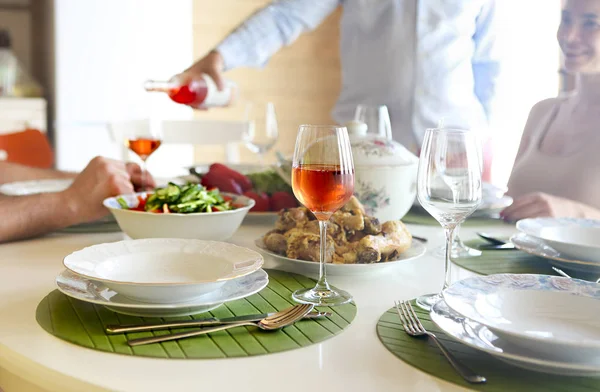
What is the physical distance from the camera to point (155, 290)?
754 millimetres

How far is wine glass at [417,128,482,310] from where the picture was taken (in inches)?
32.4

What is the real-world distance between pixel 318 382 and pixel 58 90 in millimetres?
3454

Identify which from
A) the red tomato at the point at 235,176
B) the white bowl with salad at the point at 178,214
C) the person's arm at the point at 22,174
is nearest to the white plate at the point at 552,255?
the white bowl with salad at the point at 178,214

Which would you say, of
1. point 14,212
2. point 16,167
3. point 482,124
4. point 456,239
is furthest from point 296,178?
point 482,124

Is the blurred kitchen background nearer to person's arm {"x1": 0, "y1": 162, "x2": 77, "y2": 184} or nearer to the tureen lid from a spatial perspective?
person's arm {"x1": 0, "y1": 162, "x2": 77, "y2": 184}

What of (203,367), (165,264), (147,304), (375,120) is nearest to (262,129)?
(375,120)

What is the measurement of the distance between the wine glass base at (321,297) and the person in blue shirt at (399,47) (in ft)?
5.53

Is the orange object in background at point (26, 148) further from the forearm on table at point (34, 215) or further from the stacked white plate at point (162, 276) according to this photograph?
the stacked white plate at point (162, 276)

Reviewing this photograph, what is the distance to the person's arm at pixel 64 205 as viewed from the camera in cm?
122

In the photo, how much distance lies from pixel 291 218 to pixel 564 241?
0.48 metres

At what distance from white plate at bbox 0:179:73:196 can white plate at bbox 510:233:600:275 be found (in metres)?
1.01

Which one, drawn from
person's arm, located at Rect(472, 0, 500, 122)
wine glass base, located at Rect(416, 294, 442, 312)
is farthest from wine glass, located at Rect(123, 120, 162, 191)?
person's arm, located at Rect(472, 0, 500, 122)

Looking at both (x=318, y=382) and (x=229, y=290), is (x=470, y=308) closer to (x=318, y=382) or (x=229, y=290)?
(x=318, y=382)

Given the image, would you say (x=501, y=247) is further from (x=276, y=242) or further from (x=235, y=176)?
(x=235, y=176)
